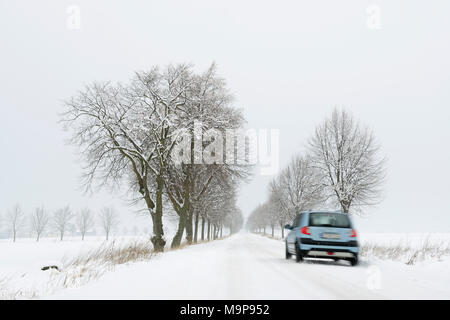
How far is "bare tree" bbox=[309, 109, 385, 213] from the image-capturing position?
22.8m

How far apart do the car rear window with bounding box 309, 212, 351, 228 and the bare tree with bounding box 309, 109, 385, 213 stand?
13.1m

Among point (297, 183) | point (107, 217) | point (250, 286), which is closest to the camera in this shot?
point (250, 286)


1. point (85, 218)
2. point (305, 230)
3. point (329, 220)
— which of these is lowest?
point (85, 218)

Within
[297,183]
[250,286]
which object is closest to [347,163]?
[297,183]

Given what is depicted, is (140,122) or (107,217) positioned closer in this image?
(140,122)

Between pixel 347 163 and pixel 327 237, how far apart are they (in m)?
14.7

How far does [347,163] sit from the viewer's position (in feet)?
76.4

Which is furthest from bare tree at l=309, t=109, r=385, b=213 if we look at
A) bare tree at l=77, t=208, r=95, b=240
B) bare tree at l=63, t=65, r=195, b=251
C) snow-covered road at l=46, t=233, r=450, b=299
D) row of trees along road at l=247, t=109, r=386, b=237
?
bare tree at l=77, t=208, r=95, b=240

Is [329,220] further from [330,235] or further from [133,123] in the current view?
[133,123]

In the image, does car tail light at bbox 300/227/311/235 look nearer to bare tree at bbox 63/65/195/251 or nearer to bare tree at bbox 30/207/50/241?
bare tree at bbox 63/65/195/251

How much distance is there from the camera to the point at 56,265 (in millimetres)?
9852

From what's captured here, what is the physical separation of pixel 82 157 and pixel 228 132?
8158mm

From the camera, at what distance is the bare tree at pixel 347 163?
22.8 metres

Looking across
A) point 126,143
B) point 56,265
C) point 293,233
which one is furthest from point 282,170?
point 56,265
